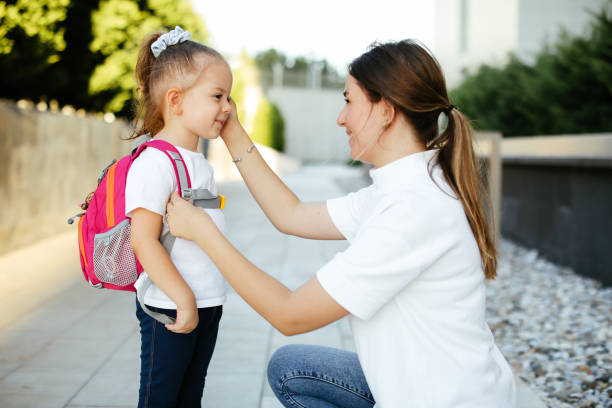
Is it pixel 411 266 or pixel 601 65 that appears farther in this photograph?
pixel 601 65

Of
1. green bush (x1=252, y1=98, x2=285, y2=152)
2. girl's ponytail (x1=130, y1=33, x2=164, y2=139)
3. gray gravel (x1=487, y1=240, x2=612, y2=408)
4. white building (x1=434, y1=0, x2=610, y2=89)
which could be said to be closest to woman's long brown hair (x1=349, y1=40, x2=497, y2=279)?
girl's ponytail (x1=130, y1=33, x2=164, y2=139)

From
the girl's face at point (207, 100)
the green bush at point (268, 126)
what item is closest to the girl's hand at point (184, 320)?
the girl's face at point (207, 100)

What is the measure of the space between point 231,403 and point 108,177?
1.45 meters

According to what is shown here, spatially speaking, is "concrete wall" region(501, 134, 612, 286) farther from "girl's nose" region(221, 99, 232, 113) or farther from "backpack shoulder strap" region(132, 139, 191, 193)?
"backpack shoulder strap" region(132, 139, 191, 193)

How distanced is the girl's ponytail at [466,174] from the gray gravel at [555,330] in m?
1.68

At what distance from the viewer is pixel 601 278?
481cm

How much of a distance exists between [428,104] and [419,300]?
532 millimetres

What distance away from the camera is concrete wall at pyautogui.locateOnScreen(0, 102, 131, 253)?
218 inches

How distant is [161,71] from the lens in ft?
5.60

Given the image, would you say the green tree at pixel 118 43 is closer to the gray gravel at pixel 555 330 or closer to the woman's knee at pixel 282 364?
the gray gravel at pixel 555 330

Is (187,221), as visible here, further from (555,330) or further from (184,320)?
(555,330)

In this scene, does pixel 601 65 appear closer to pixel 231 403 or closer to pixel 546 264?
pixel 546 264

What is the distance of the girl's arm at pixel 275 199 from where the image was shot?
1955 mm

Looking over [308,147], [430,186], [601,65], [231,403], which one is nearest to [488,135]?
[601,65]
